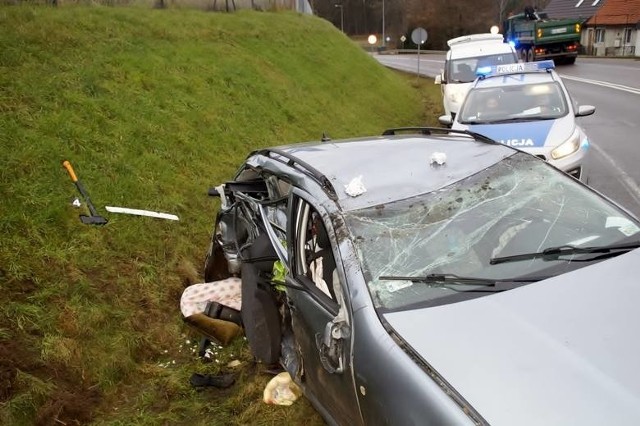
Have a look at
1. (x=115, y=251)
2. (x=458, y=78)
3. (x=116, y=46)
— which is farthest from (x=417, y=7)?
(x=115, y=251)

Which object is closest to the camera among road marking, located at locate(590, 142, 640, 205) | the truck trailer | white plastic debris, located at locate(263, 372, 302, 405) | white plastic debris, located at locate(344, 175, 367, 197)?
white plastic debris, located at locate(344, 175, 367, 197)

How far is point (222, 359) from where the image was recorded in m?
4.33

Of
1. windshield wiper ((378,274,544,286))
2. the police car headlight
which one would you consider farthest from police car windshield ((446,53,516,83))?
windshield wiper ((378,274,544,286))

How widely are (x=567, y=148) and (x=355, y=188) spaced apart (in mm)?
4399

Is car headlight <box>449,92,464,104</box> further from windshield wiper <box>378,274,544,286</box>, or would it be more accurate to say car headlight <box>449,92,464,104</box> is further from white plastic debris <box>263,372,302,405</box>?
windshield wiper <box>378,274,544,286</box>

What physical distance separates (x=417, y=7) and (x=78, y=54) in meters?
59.9

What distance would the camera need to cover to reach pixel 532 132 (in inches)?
264

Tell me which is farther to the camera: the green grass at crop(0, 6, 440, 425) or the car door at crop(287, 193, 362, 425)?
the green grass at crop(0, 6, 440, 425)

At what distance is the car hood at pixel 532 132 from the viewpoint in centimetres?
653

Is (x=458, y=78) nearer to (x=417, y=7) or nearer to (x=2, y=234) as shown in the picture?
(x=2, y=234)

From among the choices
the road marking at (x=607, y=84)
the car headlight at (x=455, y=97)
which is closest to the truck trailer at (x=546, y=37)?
the road marking at (x=607, y=84)

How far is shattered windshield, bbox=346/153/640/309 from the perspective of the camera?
2.64 meters

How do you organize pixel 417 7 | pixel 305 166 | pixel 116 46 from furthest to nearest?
pixel 417 7, pixel 116 46, pixel 305 166

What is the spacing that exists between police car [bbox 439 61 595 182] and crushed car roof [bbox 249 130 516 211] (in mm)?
2944
